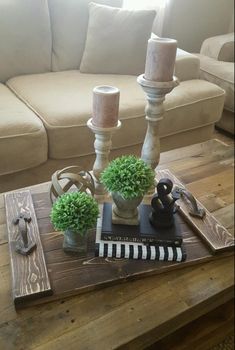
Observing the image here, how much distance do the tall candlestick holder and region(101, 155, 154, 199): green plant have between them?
20cm

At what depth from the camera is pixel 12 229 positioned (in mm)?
850

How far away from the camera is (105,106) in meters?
0.81

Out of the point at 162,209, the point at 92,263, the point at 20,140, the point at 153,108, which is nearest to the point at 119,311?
the point at 92,263

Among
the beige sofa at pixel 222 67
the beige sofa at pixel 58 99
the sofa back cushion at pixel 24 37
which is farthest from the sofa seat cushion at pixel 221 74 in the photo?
the sofa back cushion at pixel 24 37

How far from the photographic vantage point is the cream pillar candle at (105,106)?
795mm

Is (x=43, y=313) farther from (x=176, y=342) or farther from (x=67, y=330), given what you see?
(x=176, y=342)

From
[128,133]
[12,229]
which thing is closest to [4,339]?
[12,229]

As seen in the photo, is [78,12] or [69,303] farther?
[78,12]

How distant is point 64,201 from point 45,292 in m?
0.19

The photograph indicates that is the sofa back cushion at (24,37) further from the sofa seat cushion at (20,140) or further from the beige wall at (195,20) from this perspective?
the beige wall at (195,20)

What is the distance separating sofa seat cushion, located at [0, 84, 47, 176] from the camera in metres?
1.18

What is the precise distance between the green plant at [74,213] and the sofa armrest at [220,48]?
1.77m

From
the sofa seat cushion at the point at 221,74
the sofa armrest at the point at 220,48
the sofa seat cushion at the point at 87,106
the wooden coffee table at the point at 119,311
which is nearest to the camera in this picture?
the wooden coffee table at the point at 119,311

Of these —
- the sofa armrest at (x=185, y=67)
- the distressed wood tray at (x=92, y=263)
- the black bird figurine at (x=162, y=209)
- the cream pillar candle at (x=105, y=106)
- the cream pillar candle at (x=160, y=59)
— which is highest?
the cream pillar candle at (x=160, y=59)
